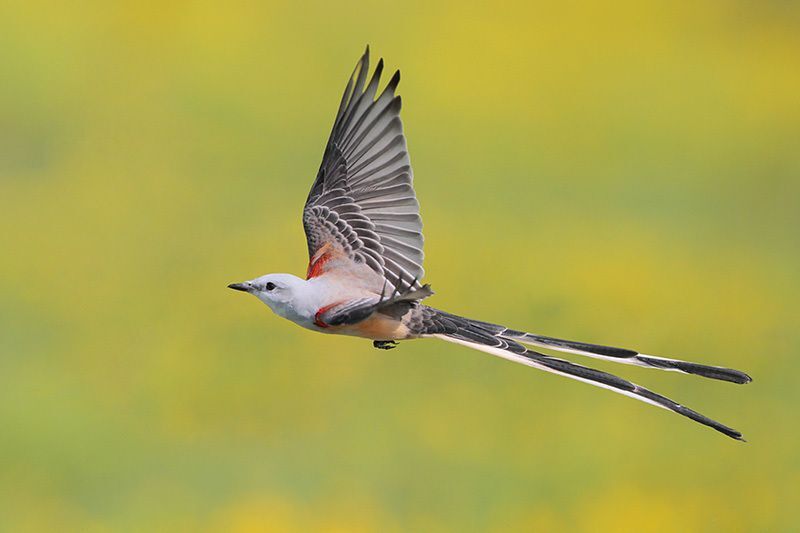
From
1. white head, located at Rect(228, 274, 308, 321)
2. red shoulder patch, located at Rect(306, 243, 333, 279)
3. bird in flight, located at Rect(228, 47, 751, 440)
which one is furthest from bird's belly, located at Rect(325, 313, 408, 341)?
red shoulder patch, located at Rect(306, 243, 333, 279)

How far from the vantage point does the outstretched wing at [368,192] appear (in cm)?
243

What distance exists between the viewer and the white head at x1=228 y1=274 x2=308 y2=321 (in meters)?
2.06

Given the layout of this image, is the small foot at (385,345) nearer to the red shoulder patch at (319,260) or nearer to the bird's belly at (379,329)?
the bird's belly at (379,329)

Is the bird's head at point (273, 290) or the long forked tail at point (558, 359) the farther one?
the long forked tail at point (558, 359)

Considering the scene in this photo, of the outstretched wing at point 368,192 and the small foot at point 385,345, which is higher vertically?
the outstretched wing at point 368,192

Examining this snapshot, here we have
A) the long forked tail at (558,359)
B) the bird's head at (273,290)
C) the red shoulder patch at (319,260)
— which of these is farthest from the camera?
the red shoulder patch at (319,260)

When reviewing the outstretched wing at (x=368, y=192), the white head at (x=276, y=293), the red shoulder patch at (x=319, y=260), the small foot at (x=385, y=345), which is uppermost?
the outstretched wing at (x=368, y=192)

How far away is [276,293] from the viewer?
6.78 ft

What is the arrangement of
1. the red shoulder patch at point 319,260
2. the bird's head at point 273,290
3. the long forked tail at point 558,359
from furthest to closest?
1. the red shoulder patch at point 319,260
2. the long forked tail at point 558,359
3. the bird's head at point 273,290

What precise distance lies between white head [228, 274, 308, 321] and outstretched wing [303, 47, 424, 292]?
331 millimetres

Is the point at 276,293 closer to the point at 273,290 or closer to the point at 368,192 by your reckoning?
the point at 273,290

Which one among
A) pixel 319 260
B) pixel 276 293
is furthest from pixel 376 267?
pixel 276 293

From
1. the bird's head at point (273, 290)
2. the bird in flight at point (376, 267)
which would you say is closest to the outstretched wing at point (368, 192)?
the bird in flight at point (376, 267)

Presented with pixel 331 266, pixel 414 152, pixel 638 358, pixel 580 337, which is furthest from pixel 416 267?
pixel 414 152
